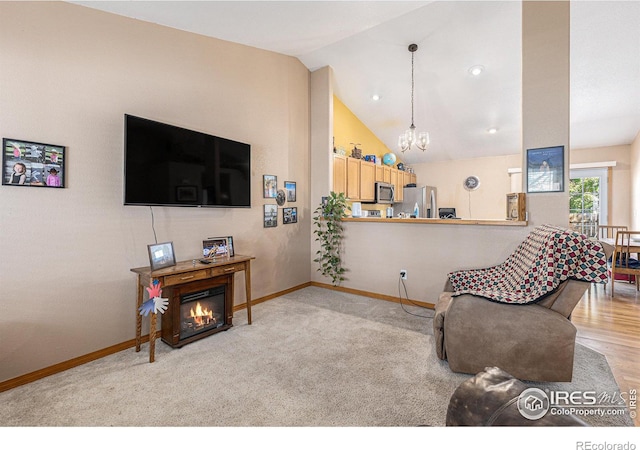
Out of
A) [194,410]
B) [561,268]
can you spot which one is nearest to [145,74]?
[194,410]

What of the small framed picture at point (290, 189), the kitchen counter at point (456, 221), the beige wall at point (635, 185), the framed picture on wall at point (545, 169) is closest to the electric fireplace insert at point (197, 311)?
the small framed picture at point (290, 189)

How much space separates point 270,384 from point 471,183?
239 inches

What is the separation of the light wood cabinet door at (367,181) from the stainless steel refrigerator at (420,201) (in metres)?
1.29

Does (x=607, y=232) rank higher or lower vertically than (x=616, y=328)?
higher

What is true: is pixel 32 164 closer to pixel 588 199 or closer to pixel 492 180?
pixel 492 180

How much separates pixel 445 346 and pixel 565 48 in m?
2.88

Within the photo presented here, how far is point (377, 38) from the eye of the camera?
379 centimetres

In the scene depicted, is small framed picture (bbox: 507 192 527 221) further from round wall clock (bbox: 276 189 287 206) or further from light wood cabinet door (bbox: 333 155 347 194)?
round wall clock (bbox: 276 189 287 206)

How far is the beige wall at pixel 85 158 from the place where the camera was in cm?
200

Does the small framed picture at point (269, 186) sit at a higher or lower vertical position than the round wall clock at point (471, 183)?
lower

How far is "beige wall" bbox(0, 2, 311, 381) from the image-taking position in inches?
78.7

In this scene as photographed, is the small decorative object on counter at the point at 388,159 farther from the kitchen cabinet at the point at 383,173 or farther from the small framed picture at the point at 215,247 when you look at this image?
the small framed picture at the point at 215,247

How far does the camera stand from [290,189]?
415 cm

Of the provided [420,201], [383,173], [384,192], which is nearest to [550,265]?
[384,192]
